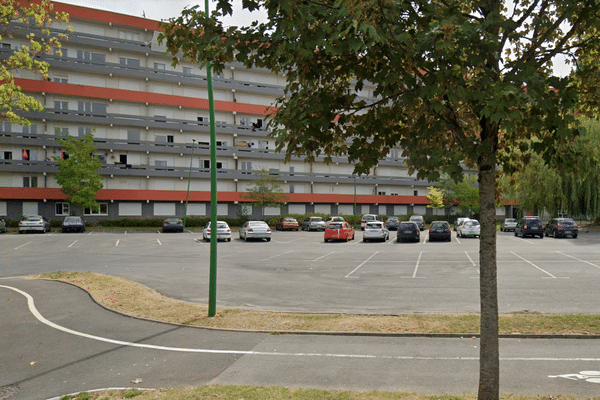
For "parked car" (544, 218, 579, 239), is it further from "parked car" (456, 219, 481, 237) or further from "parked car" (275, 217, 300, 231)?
"parked car" (275, 217, 300, 231)

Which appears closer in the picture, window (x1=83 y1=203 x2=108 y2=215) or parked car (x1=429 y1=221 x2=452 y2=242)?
parked car (x1=429 y1=221 x2=452 y2=242)

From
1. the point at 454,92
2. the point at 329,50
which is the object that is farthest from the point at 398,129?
the point at 329,50

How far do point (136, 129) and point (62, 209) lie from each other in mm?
12571

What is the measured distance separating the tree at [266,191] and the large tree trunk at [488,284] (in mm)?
51515

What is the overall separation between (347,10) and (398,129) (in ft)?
6.00

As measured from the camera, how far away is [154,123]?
55281 millimetres

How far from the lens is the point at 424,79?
412 cm

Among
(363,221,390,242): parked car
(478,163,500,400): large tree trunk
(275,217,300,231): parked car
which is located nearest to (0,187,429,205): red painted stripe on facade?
(275,217,300,231): parked car

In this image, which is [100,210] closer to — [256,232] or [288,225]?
[288,225]

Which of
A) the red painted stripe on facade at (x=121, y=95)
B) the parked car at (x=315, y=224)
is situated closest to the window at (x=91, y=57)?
the red painted stripe on facade at (x=121, y=95)

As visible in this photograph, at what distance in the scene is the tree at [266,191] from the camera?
184ft

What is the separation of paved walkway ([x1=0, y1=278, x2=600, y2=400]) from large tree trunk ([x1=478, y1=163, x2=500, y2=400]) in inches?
43.4

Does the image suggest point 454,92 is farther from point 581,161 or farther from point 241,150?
point 241,150

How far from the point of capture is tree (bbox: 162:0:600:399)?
3719 mm
